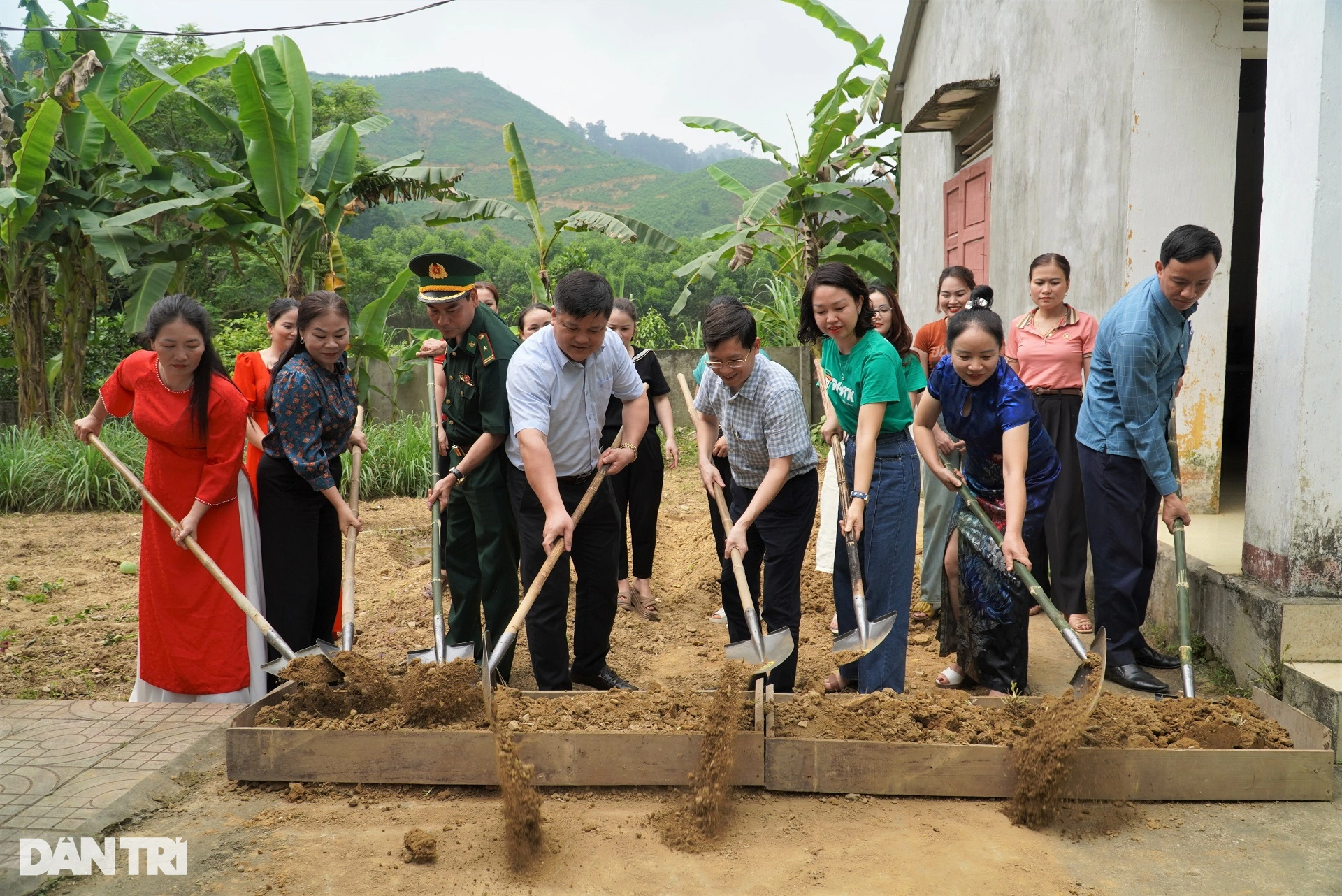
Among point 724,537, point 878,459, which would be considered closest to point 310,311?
point 724,537

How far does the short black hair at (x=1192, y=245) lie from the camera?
12.1 ft

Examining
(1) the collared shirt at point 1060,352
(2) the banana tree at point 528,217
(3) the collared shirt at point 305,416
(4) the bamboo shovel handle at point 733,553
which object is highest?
(2) the banana tree at point 528,217

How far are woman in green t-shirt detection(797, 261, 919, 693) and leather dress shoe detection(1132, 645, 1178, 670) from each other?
1266 millimetres

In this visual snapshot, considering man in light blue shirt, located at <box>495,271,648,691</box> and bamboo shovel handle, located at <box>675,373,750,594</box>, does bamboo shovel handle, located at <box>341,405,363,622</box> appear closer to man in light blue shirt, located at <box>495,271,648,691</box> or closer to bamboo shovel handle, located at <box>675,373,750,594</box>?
man in light blue shirt, located at <box>495,271,648,691</box>

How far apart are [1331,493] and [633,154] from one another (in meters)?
94.5

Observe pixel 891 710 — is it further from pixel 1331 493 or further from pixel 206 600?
pixel 206 600

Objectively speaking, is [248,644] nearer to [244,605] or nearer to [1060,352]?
[244,605]

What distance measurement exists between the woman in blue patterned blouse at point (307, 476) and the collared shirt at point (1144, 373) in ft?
10.5

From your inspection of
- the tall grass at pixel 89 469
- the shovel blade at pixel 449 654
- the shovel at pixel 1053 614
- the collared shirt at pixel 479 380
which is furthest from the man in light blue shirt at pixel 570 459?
the tall grass at pixel 89 469

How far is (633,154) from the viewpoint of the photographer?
9362 cm

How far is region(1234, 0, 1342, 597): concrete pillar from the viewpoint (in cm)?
358

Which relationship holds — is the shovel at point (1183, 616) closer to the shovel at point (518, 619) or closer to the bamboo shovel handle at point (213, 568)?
the shovel at point (518, 619)

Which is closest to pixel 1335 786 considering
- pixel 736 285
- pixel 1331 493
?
pixel 1331 493

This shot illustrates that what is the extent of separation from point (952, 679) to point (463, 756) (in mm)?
2143
